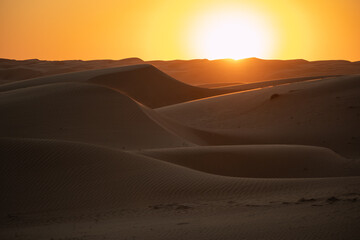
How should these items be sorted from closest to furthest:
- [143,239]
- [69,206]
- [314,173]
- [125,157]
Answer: [143,239] → [69,206] → [125,157] → [314,173]

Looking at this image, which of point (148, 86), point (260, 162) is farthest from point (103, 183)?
point (148, 86)

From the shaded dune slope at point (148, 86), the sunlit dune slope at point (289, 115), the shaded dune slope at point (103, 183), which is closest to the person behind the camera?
the shaded dune slope at point (103, 183)

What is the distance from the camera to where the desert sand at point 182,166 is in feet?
20.2

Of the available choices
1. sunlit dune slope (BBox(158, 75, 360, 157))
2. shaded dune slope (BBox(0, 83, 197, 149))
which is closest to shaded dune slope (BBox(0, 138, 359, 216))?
shaded dune slope (BBox(0, 83, 197, 149))

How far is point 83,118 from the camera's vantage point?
17.1 meters

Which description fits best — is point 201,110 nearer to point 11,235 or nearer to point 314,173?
point 314,173

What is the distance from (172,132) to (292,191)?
32.4 feet

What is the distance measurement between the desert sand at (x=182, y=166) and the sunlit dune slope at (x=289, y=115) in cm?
7

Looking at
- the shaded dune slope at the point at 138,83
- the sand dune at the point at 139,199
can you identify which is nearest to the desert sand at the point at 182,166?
the sand dune at the point at 139,199

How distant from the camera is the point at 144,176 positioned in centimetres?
887

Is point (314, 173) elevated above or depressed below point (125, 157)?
below

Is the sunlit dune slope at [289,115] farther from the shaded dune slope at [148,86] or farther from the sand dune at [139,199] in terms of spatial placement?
the sand dune at [139,199]

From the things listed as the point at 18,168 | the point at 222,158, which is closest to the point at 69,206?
the point at 18,168

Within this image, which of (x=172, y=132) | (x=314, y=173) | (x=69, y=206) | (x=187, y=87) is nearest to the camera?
(x=69, y=206)
